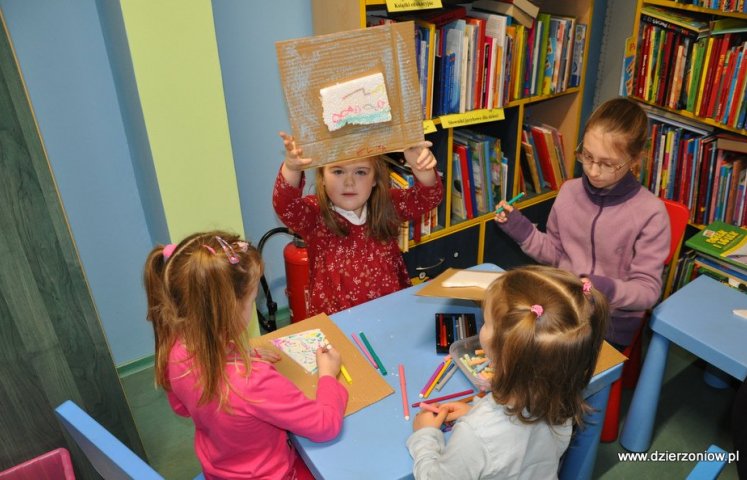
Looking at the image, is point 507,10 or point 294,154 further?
point 507,10

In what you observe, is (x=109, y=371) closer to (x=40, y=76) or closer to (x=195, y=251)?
(x=195, y=251)

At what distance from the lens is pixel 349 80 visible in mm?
1366

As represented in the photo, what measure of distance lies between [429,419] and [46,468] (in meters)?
1.21

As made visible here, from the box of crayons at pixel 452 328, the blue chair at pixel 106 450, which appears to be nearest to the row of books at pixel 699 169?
the box of crayons at pixel 452 328

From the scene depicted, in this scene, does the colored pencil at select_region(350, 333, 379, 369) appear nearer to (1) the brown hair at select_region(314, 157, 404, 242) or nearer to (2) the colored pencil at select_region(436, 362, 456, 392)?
(2) the colored pencil at select_region(436, 362, 456, 392)

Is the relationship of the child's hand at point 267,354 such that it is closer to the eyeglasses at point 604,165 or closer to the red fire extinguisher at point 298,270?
the red fire extinguisher at point 298,270

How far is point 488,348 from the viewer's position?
43.1 inches

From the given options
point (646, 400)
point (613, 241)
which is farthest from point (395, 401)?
point (646, 400)

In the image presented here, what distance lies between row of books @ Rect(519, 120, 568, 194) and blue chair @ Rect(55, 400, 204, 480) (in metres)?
2.19

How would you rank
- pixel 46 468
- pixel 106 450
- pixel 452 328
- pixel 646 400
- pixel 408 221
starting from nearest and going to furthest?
pixel 106 450, pixel 452 328, pixel 46 468, pixel 646 400, pixel 408 221

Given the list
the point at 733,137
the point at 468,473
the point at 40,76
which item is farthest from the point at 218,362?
the point at 733,137

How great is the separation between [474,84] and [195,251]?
4.95 feet

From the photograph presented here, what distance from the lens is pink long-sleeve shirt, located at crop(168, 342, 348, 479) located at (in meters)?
1.13

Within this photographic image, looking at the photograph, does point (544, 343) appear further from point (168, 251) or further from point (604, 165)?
point (604, 165)
